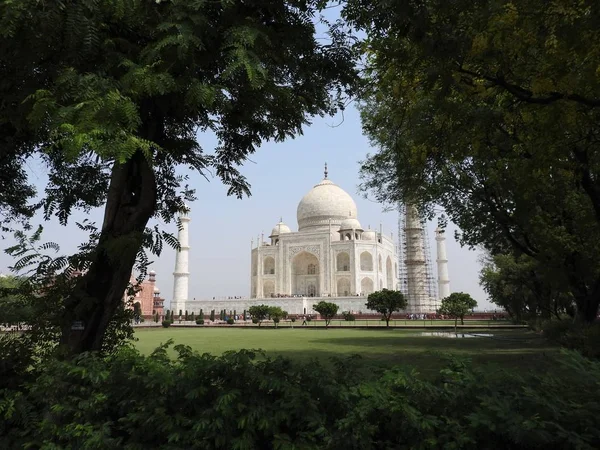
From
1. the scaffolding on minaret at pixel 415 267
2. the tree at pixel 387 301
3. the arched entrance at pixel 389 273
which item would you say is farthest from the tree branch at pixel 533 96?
the arched entrance at pixel 389 273

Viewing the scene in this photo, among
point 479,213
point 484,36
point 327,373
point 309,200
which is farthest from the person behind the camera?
point 309,200

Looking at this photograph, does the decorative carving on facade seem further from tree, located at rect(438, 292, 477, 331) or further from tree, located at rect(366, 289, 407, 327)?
tree, located at rect(438, 292, 477, 331)

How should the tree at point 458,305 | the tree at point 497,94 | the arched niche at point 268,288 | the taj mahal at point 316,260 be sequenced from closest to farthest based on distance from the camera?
1. the tree at point 497,94
2. the tree at point 458,305
3. the taj mahal at point 316,260
4. the arched niche at point 268,288

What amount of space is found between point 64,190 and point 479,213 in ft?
32.7

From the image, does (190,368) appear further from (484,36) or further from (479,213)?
(479,213)

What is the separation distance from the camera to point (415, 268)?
42.7 metres

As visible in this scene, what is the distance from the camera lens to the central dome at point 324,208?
171ft

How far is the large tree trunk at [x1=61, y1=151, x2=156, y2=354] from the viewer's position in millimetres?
3561

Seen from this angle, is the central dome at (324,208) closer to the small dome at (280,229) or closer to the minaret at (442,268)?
the small dome at (280,229)

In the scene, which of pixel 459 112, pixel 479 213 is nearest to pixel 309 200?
pixel 479 213

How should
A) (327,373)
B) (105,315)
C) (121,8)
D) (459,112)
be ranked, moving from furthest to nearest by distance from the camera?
(459,112) → (105,315) → (327,373) → (121,8)

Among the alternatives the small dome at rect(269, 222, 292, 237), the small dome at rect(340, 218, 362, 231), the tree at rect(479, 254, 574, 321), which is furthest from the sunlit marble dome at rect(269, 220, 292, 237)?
the tree at rect(479, 254, 574, 321)

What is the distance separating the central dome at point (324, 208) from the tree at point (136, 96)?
46.2 metres

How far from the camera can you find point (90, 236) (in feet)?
13.7
